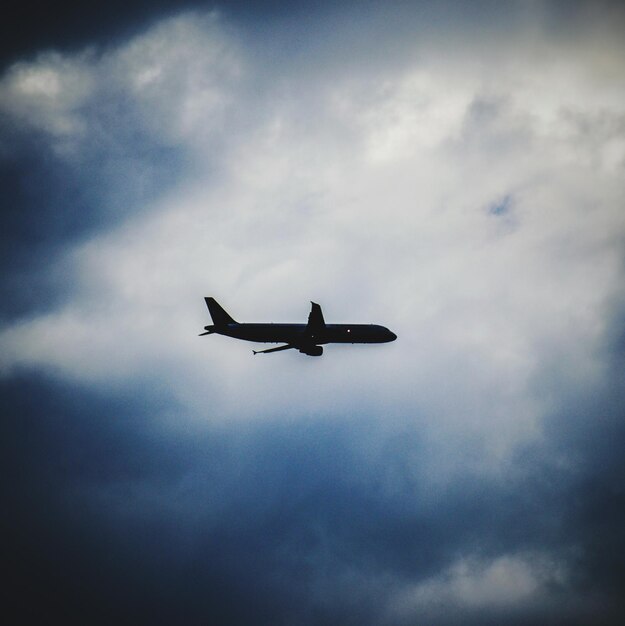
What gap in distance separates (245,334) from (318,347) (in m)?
12.5

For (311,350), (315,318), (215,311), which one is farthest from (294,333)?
(215,311)

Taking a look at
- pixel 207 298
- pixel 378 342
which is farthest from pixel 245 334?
pixel 378 342

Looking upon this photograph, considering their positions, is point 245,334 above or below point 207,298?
below

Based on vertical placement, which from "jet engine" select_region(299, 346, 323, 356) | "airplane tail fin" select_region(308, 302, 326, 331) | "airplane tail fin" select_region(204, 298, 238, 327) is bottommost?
"jet engine" select_region(299, 346, 323, 356)

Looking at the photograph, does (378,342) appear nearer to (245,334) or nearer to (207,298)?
(245,334)

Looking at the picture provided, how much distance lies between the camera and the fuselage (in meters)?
84.6

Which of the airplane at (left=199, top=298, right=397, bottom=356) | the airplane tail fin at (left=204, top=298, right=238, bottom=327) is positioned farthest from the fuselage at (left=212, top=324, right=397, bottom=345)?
the airplane tail fin at (left=204, top=298, right=238, bottom=327)

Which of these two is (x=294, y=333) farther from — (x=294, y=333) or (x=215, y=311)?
(x=215, y=311)

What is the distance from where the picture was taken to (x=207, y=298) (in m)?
86.8

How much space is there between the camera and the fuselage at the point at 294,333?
8462cm

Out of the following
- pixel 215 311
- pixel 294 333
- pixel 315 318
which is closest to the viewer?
pixel 315 318

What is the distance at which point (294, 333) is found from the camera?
84750mm

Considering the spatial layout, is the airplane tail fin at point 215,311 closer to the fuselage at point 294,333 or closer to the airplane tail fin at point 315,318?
the fuselage at point 294,333

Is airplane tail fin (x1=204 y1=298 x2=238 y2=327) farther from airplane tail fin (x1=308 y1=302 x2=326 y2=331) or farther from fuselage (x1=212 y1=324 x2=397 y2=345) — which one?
airplane tail fin (x1=308 y1=302 x2=326 y2=331)
